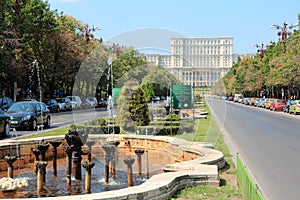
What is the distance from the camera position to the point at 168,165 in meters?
9.88

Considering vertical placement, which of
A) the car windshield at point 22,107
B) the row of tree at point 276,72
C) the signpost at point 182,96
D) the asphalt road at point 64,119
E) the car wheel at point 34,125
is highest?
the row of tree at point 276,72

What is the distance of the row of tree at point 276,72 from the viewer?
4816 centimetres

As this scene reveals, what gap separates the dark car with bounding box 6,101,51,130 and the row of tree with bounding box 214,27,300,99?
31.7 meters

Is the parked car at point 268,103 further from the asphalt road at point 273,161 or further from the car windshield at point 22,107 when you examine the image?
the car windshield at point 22,107

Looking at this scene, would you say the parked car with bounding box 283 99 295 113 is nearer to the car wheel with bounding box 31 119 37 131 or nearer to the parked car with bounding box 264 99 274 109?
the parked car with bounding box 264 99 274 109

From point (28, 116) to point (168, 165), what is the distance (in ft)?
46.7

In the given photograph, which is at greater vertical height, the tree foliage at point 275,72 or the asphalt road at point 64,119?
the tree foliage at point 275,72

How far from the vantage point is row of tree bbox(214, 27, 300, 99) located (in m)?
48.2

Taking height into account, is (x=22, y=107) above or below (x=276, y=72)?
below

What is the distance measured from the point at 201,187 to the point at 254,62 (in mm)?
77183

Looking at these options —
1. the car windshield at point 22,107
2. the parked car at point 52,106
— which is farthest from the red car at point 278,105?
the car windshield at point 22,107

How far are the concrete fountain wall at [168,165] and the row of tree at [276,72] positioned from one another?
3543 cm

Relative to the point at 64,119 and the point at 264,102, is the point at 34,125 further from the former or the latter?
the point at 264,102

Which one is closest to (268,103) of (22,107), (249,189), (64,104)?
(64,104)
